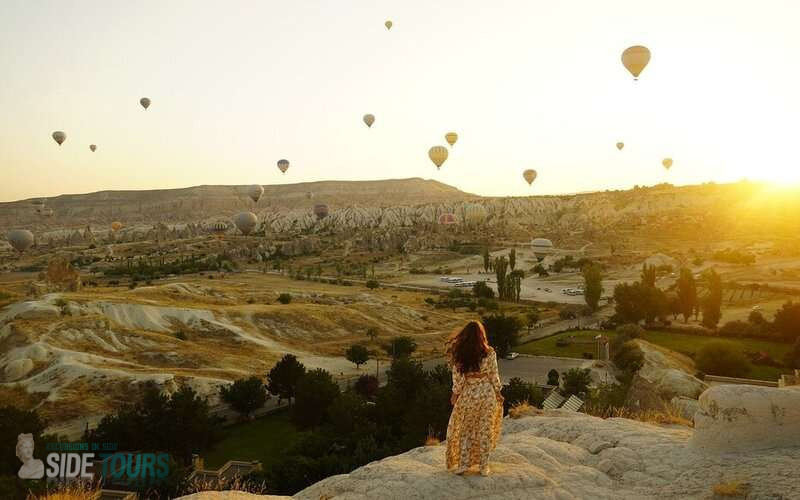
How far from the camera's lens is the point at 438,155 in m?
60.4

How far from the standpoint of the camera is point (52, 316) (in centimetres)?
3850

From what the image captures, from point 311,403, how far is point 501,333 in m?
17.9

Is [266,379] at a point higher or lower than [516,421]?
lower

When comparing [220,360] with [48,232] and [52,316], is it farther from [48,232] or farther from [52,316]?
[48,232]

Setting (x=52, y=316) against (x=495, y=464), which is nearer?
(x=495, y=464)

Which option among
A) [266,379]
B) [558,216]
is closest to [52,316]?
[266,379]

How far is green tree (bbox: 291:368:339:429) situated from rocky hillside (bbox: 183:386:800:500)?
18.2 m

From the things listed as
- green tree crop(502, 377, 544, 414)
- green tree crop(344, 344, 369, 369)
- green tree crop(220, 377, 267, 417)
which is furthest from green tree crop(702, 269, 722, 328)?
green tree crop(220, 377, 267, 417)

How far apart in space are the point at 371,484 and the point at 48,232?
186888 mm

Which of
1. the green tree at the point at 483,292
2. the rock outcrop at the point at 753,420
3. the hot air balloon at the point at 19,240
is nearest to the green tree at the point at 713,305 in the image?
the green tree at the point at 483,292

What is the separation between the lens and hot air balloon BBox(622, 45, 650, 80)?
35906mm

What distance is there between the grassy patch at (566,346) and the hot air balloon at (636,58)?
18307 mm

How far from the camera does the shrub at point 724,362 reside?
104 feet

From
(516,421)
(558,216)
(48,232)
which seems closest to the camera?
(516,421)
